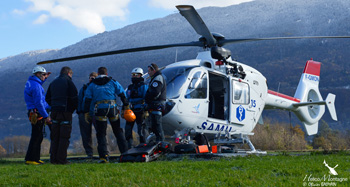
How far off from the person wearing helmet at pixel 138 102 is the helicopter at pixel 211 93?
610 millimetres

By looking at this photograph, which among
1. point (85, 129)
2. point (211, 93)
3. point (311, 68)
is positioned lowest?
point (85, 129)

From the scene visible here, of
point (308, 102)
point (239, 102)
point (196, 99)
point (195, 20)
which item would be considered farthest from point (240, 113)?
point (308, 102)

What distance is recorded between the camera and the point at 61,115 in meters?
9.09

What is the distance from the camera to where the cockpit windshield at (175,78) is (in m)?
11.0

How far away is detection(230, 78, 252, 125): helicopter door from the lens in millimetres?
12391

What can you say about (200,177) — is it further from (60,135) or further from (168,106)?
(168,106)

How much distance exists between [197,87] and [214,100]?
1615 millimetres

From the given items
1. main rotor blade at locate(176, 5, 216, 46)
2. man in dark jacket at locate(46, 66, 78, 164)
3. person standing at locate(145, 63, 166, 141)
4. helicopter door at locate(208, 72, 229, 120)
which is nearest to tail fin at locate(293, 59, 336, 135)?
helicopter door at locate(208, 72, 229, 120)

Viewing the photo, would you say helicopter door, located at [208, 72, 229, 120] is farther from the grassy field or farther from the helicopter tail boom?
the grassy field

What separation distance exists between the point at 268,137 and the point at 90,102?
15447mm

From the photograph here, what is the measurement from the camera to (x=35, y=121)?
9398 millimetres

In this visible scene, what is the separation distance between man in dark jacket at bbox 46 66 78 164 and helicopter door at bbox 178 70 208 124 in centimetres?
300

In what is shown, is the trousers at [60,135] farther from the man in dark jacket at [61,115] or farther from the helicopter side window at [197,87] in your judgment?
the helicopter side window at [197,87]

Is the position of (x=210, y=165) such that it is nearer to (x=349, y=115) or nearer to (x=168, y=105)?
(x=168, y=105)
